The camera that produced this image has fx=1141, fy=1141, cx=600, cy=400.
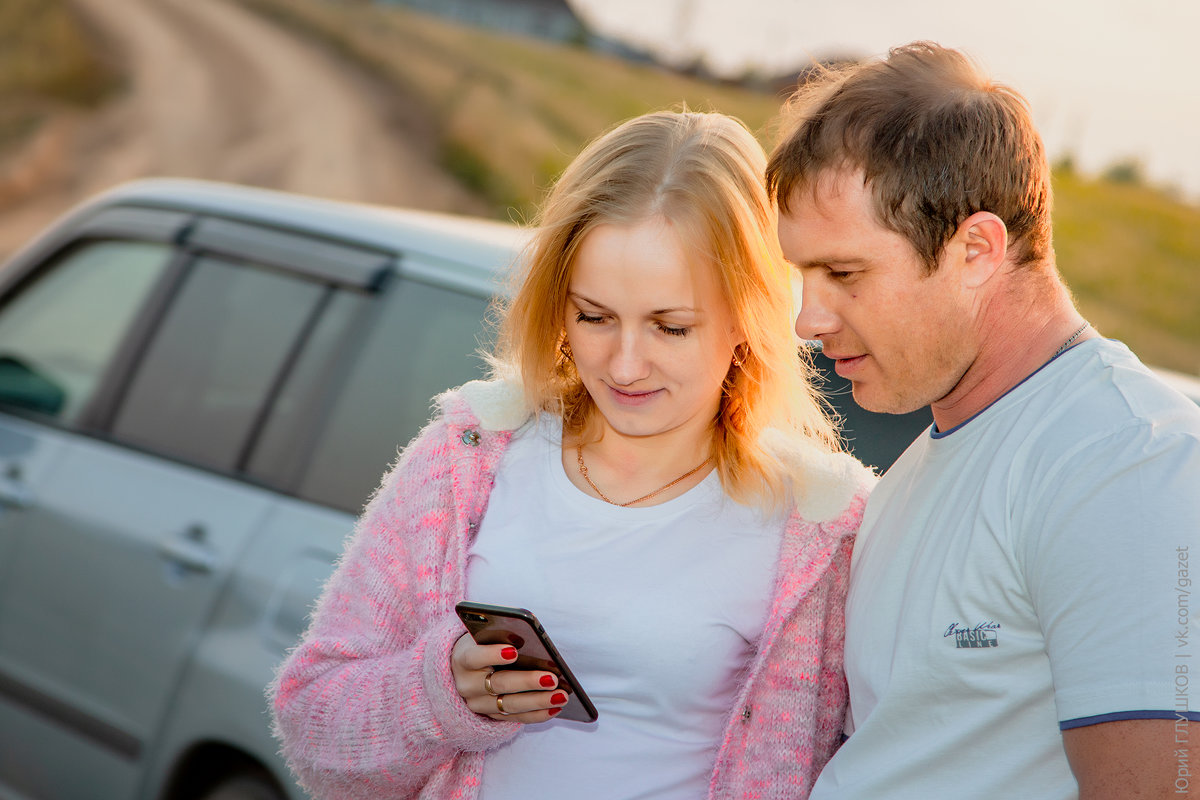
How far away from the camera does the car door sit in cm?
281

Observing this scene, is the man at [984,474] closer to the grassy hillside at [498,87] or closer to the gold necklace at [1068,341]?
the gold necklace at [1068,341]

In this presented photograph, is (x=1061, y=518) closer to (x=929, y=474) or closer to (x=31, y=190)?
(x=929, y=474)

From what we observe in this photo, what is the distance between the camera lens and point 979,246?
1.62m

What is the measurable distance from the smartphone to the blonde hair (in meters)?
0.50

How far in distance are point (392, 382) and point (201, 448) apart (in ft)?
2.15

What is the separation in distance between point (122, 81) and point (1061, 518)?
2873cm

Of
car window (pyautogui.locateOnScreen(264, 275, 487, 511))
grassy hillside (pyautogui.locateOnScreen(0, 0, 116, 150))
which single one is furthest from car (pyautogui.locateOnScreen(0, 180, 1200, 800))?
grassy hillside (pyautogui.locateOnScreen(0, 0, 116, 150))

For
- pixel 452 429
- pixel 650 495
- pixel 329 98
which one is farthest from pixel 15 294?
pixel 329 98

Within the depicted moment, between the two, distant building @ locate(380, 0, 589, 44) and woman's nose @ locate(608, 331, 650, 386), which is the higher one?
distant building @ locate(380, 0, 589, 44)

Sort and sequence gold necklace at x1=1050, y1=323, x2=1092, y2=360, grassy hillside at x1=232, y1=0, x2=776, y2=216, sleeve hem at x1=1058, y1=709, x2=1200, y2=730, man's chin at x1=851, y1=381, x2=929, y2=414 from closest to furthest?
1. sleeve hem at x1=1058, y1=709, x2=1200, y2=730
2. gold necklace at x1=1050, y1=323, x2=1092, y2=360
3. man's chin at x1=851, y1=381, x2=929, y2=414
4. grassy hillside at x1=232, y1=0, x2=776, y2=216

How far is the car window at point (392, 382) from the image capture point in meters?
2.65

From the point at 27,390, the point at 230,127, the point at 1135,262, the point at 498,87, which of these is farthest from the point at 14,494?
the point at 498,87

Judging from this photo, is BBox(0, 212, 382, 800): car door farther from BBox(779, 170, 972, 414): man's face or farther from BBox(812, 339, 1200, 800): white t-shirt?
BBox(812, 339, 1200, 800): white t-shirt

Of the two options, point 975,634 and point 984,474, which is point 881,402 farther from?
point 975,634
